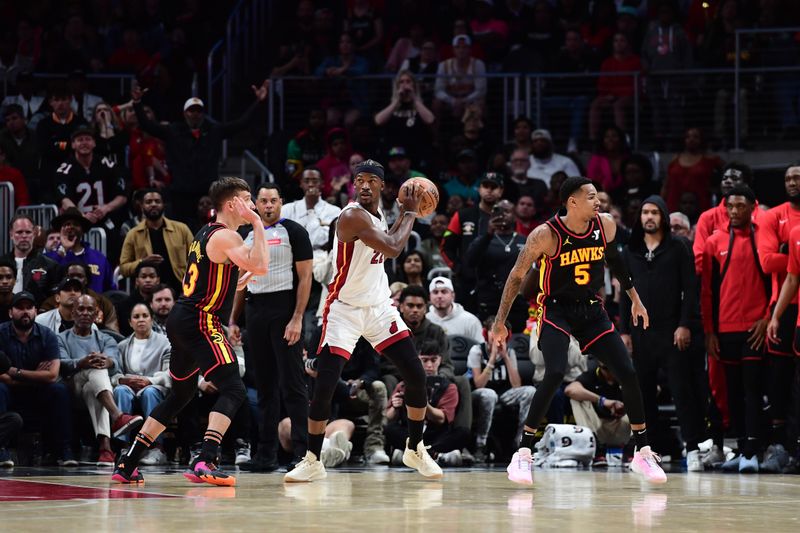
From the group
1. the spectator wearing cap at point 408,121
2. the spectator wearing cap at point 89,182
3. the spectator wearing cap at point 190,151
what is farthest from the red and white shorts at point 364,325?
the spectator wearing cap at point 408,121

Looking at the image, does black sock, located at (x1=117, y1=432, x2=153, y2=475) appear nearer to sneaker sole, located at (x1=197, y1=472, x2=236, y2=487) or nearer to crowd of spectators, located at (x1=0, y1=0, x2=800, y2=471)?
sneaker sole, located at (x1=197, y1=472, x2=236, y2=487)

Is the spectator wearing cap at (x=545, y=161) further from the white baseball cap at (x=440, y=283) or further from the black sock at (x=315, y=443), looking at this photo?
the black sock at (x=315, y=443)

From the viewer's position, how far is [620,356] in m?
9.03

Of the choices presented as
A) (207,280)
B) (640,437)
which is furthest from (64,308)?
(640,437)

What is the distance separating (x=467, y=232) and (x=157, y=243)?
325 cm

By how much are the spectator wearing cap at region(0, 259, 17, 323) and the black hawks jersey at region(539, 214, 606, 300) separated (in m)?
5.77

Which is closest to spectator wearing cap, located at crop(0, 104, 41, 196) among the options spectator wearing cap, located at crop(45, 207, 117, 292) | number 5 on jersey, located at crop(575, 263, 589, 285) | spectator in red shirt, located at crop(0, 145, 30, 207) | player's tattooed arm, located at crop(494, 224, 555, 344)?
spectator in red shirt, located at crop(0, 145, 30, 207)

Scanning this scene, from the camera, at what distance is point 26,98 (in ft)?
55.9

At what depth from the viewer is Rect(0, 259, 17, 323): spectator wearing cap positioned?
12.5 meters

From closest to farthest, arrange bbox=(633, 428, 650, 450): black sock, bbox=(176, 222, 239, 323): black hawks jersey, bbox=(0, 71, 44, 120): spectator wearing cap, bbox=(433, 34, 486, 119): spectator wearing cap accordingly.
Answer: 1. bbox=(176, 222, 239, 323): black hawks jersey
2. bbox=(633, 428, 650, 450): black sock
3. bbox=(0, 71, 44, 120): spectator wearing cap
4. bbox=(433, 34, 486, 119): spectator wearing cap

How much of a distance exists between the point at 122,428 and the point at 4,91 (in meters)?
7.66

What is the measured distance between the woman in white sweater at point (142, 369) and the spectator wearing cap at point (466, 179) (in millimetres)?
4470

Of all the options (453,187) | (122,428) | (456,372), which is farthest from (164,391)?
(453,187)

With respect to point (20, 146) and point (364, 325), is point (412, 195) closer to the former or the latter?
point (364, 325)
